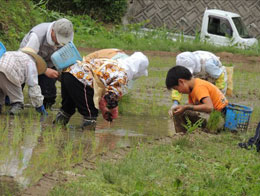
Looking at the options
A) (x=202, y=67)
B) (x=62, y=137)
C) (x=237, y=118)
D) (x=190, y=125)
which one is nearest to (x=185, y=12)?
(x=202, y=67)

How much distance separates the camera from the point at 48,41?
753cm

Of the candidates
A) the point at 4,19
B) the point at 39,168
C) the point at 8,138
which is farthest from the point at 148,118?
the point at 4,19

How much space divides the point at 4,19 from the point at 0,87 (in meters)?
5.48

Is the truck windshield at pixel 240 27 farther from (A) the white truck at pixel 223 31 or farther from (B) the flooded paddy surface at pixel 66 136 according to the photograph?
(B) the flooded paddy surface at pixel 66 136

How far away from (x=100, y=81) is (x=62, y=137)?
83cm

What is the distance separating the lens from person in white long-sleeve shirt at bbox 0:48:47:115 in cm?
695

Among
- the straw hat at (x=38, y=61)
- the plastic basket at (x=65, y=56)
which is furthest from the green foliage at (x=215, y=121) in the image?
the straw hat at (x=38, y=61)

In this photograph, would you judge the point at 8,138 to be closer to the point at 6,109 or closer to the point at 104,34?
the point at 6,109

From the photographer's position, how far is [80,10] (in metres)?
22.3

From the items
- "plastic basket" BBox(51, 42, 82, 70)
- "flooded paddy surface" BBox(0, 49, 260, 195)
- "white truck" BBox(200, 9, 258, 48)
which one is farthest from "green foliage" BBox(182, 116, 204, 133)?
"white truck" BBox(200, 9, 258, 48)

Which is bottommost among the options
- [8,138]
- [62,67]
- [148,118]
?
[148,118]

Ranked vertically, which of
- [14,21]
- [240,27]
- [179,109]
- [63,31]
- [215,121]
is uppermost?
[63,31]

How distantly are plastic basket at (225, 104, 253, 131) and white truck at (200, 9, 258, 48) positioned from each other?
11894 mm

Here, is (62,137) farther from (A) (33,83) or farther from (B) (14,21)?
(B) (14,21)
